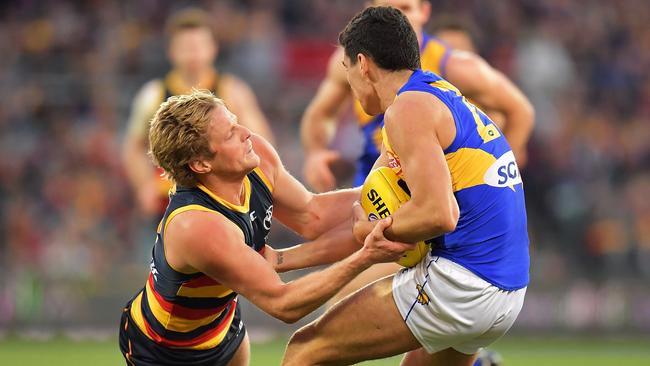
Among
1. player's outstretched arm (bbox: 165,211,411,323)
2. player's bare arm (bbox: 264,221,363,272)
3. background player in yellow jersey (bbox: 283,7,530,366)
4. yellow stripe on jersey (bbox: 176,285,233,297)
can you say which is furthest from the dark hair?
yellow stripe on jersey (bbox: 176,285,233,297)

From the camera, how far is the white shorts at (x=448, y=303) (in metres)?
4.59

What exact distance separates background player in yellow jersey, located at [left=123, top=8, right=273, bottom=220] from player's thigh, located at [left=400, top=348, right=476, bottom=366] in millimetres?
4035

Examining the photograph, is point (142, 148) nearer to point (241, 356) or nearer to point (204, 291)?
point (241, 356)

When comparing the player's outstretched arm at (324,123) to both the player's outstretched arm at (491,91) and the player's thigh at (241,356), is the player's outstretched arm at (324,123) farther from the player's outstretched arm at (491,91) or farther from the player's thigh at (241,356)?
the player's thigh at (241,356)

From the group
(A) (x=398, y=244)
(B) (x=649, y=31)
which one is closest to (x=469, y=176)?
(A) (x=398, y=244)

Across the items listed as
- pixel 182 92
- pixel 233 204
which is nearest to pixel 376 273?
pixel 233 204

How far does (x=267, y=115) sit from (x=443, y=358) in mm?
8432

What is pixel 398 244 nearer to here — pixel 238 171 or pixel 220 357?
pixel 238 171

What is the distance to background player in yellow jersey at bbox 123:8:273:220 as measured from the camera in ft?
28.8

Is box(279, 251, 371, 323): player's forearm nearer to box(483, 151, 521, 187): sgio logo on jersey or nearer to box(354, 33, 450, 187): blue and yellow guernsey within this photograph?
box(483, 151, 521, 187): sgio logo on jersey

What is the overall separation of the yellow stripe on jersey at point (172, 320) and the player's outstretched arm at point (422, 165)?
118cm

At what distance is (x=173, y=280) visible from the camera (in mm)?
4871

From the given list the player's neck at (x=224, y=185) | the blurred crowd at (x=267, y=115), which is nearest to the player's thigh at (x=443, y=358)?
the player's neck at (x=224, y=185)

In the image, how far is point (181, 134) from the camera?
4746 mm
